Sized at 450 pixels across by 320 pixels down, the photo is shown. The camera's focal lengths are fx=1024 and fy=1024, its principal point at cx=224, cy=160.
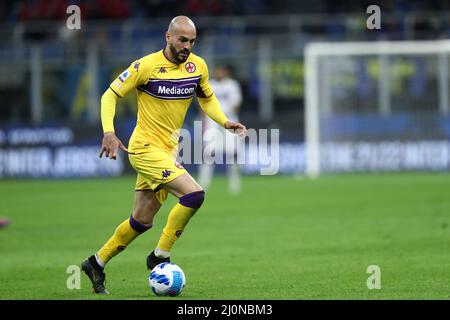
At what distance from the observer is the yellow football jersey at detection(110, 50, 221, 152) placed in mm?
9234

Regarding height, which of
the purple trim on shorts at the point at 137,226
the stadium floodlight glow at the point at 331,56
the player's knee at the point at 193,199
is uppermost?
the stadium floodlight glow at the point at 331,56

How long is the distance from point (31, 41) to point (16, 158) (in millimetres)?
3125

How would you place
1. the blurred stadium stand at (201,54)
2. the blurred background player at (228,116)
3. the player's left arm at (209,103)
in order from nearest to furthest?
the player's left arm at (209,103)
the blurred background player at (228,116)
the blurred stadium stand at (201,54)

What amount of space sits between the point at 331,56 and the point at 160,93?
16.8 metres

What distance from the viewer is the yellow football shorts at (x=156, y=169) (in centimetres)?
909

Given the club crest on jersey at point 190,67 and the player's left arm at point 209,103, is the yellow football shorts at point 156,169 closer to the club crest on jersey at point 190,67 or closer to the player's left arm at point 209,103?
the player's left arm at point 209,103

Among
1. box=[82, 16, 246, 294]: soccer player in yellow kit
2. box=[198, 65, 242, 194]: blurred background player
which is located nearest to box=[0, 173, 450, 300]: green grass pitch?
box=[198, 65, 242, 194]: blurred background player

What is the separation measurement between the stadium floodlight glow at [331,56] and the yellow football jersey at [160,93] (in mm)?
15682

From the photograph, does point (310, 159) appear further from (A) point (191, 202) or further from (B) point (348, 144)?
(A) point (191, 202)

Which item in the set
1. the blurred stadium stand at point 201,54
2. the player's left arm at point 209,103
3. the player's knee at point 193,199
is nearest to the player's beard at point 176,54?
the player's left arm at point 209,103

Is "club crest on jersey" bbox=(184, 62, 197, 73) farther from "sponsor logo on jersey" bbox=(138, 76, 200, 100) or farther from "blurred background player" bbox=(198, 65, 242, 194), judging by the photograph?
"blurred background player" bbox=(198, 65, 242, 194)

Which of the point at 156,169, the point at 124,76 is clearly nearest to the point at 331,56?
the point at 124,76
